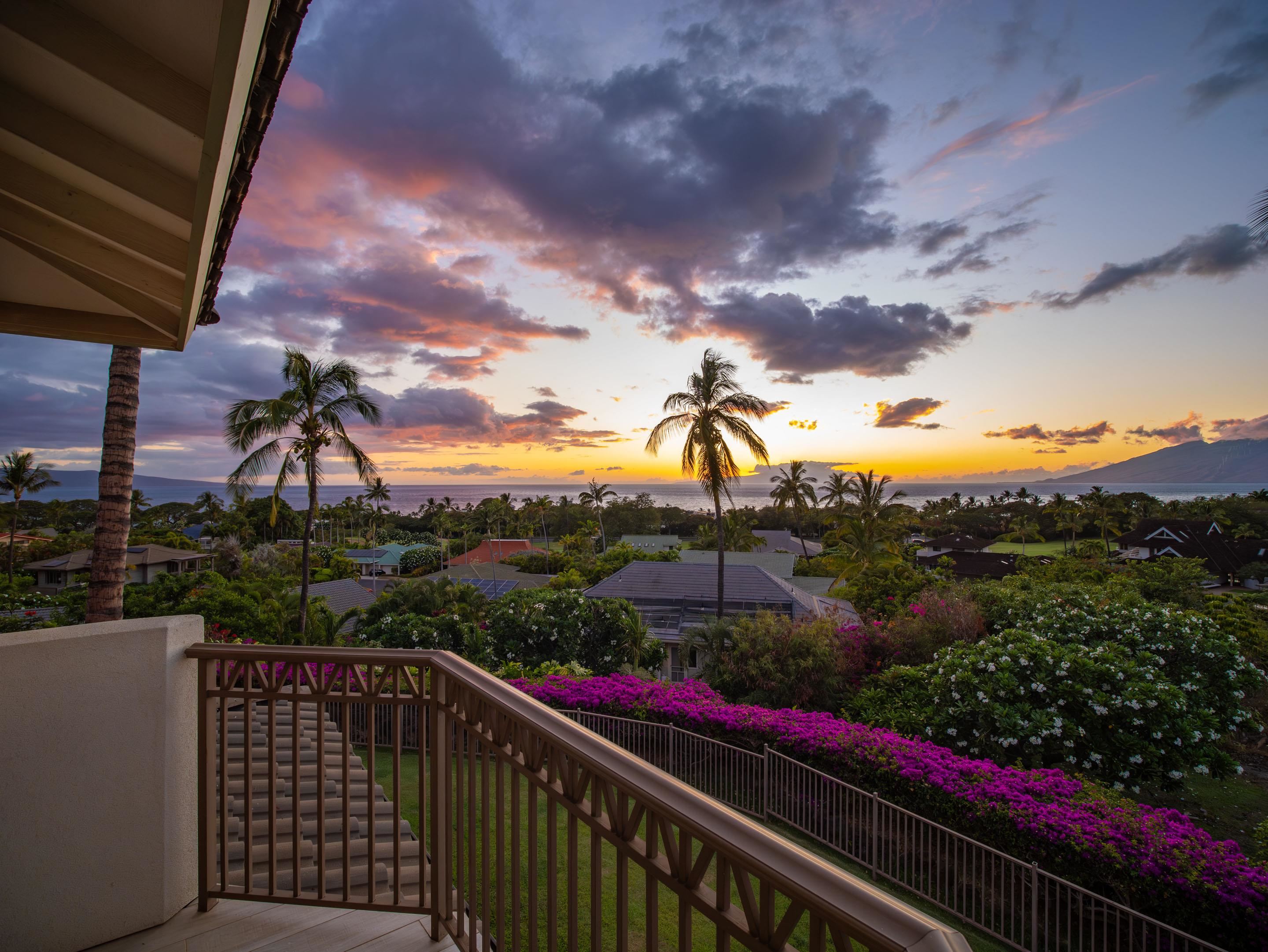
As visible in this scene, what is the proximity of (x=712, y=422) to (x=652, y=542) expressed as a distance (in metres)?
28.4

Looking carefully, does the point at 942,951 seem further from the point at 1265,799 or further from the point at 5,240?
the point at 1265,799

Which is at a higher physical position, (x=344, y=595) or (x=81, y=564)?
(x=81, y=564)

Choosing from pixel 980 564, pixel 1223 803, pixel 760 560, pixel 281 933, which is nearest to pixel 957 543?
pixel 980 564

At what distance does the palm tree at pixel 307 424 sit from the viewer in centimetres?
1612

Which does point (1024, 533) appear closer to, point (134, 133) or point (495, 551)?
point (495, 551)

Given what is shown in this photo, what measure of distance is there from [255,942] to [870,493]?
26.1 m

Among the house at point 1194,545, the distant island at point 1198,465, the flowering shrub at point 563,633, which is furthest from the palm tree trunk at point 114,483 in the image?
the distant island at point 1198,465

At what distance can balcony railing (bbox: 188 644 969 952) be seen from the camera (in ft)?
2.61

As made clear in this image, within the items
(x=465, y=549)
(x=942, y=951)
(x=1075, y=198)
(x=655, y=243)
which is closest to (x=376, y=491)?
(x=465, y=549)

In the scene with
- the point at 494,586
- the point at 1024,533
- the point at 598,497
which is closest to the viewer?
the point at 494,586

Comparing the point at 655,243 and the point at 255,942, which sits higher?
the point at 655,243

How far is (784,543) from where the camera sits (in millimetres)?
49562

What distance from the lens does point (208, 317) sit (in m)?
3.14

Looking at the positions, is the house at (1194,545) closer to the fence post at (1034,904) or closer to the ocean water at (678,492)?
the ocean water at (678,492)
